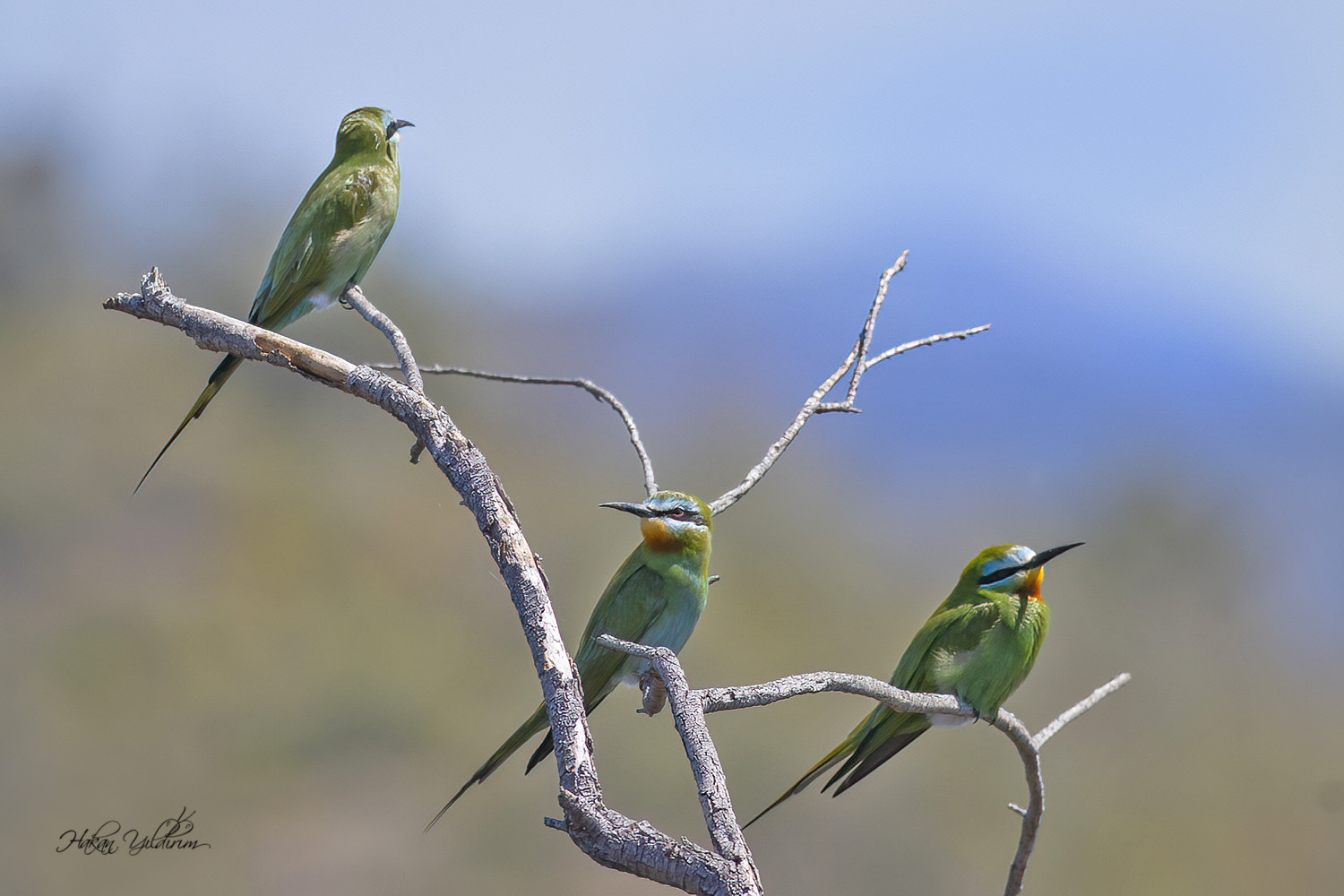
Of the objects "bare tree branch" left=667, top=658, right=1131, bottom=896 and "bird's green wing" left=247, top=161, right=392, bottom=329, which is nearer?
"bare tree branch" left=667, top=658, right=1131, bottom=896

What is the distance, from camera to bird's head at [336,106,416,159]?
3.82 metres

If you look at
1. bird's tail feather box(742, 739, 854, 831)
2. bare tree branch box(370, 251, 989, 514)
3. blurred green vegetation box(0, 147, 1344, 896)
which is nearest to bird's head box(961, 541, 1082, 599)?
bird's tail feather box(742, 739, 854, 831)

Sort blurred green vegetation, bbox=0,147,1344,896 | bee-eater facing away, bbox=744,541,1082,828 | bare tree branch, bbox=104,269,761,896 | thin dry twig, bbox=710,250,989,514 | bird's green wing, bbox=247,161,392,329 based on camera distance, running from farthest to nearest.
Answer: blurred green vegetation, bbox=0,147,1344,896 → bird's green wing, bbox=247,161,392,329 → bee-eater facing away, bbox=744,541,1082,828 → thin dry twig, bbox=710,250,989,514 → bare tree branch, bbox=104,269,761,896

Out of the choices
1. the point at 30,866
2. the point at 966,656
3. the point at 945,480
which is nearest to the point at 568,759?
the point at 966,656

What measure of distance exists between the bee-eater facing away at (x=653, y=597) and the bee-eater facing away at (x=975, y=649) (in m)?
0.62

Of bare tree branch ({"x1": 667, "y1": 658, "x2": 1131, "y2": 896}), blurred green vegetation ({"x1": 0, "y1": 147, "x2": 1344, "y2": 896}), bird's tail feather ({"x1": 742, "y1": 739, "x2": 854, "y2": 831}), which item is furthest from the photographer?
blurred green vegetation ({"x1": 0, "y1": 147, "x2": 1344, "y2": 896})

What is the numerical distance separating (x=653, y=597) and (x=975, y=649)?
96cm

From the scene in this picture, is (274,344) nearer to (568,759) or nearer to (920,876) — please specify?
(568,759)

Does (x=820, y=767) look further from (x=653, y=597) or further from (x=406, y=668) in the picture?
(x=406, y=668)

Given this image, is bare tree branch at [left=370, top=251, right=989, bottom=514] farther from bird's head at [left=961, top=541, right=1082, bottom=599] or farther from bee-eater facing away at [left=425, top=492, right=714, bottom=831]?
bird's head at [left=961, top=541, right=1082, bottom=599]

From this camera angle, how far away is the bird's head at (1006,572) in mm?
3406

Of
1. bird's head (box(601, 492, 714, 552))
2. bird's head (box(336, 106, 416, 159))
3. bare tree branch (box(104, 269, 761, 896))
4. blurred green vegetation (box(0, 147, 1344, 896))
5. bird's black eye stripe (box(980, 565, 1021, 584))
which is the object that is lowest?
blurred green vegetation (box(0, 147, 1344, 896))

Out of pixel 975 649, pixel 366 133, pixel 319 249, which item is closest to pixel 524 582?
pixel 975 649

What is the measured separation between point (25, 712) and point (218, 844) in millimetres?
2367
